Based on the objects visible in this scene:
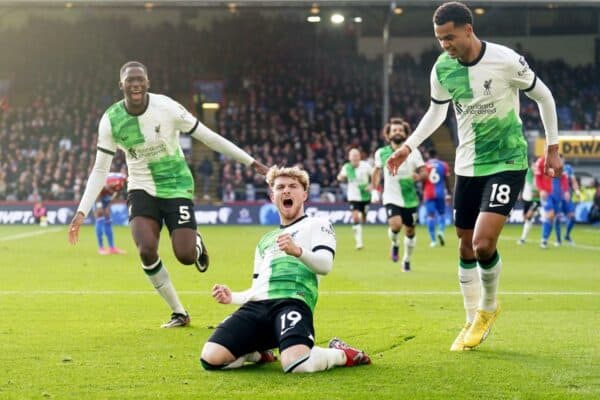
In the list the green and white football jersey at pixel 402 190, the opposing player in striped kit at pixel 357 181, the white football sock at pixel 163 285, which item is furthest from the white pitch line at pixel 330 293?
the opposing player in striped kit at pixel 357 181

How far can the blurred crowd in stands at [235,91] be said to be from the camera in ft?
142

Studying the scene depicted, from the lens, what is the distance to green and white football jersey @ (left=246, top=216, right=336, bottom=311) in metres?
8.15

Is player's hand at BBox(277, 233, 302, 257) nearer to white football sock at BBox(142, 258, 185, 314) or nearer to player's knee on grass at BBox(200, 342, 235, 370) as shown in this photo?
player's knee on grass at BBox(200, 342, 235, 370)

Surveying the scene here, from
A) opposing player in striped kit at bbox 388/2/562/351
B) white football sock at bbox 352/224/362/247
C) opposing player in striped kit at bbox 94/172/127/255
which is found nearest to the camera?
opposing player in striped kit at bbox 388/2/562/351

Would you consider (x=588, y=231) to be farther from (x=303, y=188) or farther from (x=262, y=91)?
(x=303, y=188)

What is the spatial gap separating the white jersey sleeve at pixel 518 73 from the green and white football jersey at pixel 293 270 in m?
1.97

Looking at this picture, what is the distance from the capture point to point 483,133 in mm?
9039

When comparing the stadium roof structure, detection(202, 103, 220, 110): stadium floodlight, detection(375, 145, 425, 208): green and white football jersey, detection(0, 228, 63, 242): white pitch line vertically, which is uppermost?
the stadium roof structure

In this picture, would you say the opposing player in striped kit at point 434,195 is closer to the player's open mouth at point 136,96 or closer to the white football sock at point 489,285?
the player's open mouth at point 136,96

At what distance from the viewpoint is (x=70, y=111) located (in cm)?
4781

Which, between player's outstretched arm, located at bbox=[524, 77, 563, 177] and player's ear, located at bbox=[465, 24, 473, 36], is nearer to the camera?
player's ear, located at bbox=[465, 24, 473, 36]

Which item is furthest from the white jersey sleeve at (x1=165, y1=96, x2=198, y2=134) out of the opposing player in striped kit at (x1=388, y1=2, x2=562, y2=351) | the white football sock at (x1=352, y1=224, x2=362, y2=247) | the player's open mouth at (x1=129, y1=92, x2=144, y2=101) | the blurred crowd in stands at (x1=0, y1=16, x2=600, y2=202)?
the blurred crowd in stands at (x1=0, y1=16, x2=600, y2=202)

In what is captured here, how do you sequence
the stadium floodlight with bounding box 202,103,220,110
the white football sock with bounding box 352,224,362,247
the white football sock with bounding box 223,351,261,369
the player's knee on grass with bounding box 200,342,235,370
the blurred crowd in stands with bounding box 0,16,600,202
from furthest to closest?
the stadium floodlight with bounding box 202,103,220,110, the blurred crowd in stands with bounding box 0,16,600,202, the white football sock with bounding box 352,224,362,247, the white football sock with bounding box 223,351,261,369, the player's knee on grass with bounding box 200,342,235,370

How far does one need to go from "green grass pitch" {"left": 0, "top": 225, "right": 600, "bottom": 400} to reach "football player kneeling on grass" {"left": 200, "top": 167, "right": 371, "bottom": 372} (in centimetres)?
12
